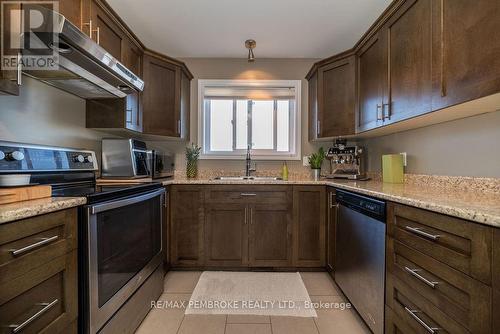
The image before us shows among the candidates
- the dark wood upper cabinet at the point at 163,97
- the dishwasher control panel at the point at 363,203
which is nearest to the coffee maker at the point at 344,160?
the dishwasher control panel at the point at 363,203

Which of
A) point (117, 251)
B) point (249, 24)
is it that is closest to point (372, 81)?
point (249, 24)

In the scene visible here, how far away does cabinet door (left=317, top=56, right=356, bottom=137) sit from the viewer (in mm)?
2422

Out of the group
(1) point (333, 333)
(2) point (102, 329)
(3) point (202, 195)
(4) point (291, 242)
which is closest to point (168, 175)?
(3) point (202, 195)

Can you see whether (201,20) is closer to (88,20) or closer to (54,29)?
(88,20)

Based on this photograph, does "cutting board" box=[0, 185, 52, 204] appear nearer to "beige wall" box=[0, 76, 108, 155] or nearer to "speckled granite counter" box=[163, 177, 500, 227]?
"beige wall" box=[0, 76, 108, 155]

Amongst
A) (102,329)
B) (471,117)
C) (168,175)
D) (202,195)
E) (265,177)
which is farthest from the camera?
(265,177)

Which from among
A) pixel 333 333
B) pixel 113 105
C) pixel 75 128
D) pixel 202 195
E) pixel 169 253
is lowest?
pixel 333 333

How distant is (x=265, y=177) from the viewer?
9.87 feet

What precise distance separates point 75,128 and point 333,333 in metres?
2.45

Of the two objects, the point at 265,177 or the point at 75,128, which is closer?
the point at 75,128

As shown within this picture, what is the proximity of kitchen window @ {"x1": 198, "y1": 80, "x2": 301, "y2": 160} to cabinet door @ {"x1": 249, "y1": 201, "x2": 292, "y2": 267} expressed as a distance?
2.92ft

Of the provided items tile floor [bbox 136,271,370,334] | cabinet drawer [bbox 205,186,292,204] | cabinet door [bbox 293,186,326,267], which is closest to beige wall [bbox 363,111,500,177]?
cabinet door [bbox 293,186,326,267]

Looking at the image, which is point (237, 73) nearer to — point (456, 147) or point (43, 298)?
point (456, 147)

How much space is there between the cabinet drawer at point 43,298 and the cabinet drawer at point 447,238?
5.00ft
